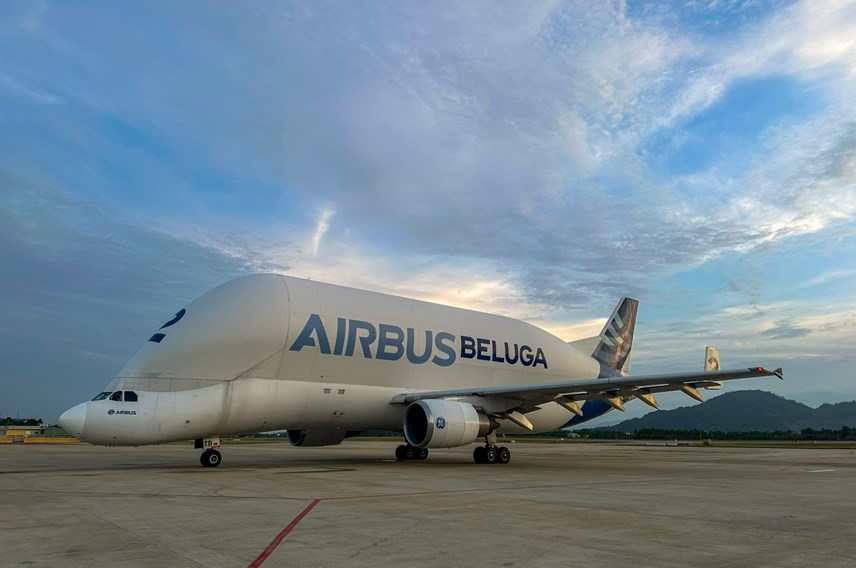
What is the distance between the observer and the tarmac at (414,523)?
22.0 feet

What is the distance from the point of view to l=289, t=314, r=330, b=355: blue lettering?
21.8 metres

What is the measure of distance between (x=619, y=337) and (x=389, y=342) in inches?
698

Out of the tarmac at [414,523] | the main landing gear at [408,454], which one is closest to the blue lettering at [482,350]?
the main landing gear at [408,454]

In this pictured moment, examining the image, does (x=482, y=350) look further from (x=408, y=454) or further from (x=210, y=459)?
(x=210, y=459)

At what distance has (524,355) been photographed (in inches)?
1201

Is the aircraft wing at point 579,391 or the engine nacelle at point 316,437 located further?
the engine nacelle at point 316,437

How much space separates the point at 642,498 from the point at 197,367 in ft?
45.6

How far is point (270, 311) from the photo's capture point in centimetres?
2145

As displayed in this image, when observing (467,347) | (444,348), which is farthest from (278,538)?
(467,347)

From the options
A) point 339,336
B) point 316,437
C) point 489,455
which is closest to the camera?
point 339,336

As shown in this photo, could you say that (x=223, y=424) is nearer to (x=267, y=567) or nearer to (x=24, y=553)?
(x=24, y=553)

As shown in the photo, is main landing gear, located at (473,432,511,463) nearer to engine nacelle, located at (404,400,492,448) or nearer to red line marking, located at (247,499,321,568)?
engine nacelle, located at (404,400,492,448)

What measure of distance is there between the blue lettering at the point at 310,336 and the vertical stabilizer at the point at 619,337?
19030 mm

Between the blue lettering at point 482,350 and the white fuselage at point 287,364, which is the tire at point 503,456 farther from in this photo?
the blue lettering at point 482,350
